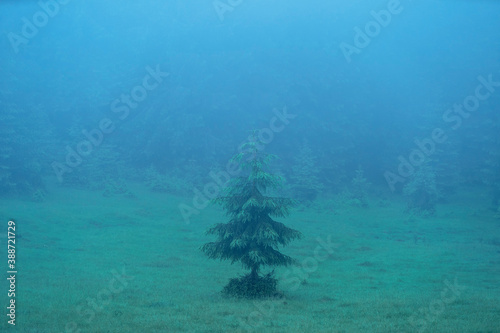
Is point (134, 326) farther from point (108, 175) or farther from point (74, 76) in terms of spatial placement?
point (74, 76)

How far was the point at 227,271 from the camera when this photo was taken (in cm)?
2489

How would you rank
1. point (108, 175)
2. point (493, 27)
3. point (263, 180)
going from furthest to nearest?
point (493, 27)
point (108, 175)
point (263, 180)

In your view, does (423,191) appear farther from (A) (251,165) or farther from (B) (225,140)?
(A) (251,165)

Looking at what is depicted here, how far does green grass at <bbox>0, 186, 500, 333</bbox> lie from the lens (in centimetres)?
1425

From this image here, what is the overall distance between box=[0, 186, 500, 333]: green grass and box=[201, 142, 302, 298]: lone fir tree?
980 mm

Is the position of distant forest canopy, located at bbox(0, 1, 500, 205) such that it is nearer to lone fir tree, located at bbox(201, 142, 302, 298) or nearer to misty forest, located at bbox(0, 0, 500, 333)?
misty forest, located at bbox(0, 0, 500, 333)

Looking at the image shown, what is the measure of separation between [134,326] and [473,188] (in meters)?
57.1

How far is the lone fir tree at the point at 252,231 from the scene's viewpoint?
57.5ft

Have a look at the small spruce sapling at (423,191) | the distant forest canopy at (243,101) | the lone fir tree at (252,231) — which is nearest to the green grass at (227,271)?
the lone fir tree at (252,231)

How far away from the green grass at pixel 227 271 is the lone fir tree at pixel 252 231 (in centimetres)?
98

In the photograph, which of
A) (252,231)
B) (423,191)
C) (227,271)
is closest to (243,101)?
(423,191)

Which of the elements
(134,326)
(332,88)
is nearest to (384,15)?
(332,88)

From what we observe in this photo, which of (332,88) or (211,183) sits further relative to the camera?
(332,88)

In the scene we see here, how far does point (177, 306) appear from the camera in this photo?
1636 centimetres
